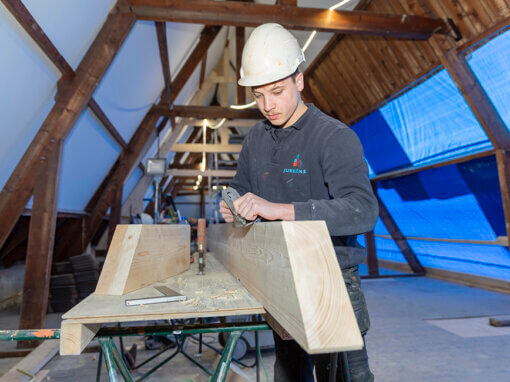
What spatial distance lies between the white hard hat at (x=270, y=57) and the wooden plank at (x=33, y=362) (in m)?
2.48

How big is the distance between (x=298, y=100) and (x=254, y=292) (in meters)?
0.79

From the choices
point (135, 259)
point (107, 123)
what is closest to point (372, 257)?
point (107, 123)

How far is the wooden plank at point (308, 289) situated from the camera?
0.75 meters

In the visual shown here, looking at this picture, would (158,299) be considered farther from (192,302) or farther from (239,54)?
(239,54)

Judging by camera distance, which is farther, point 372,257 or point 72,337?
point 372,257

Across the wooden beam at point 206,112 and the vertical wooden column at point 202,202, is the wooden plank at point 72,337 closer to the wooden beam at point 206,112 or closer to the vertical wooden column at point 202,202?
the wooden beam at point 206,112

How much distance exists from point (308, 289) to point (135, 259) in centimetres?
79

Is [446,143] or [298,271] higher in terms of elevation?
[446,143]

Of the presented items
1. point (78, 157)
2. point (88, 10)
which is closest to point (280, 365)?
point (88, 10)

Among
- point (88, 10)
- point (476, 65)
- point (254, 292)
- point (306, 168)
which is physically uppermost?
point (88, 10)

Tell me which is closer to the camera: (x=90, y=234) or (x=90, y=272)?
(x=90, y=272)

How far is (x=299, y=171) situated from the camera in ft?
4.44

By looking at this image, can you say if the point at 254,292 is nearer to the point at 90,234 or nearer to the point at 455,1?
the point at 455,1

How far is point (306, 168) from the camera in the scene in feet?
4.40
